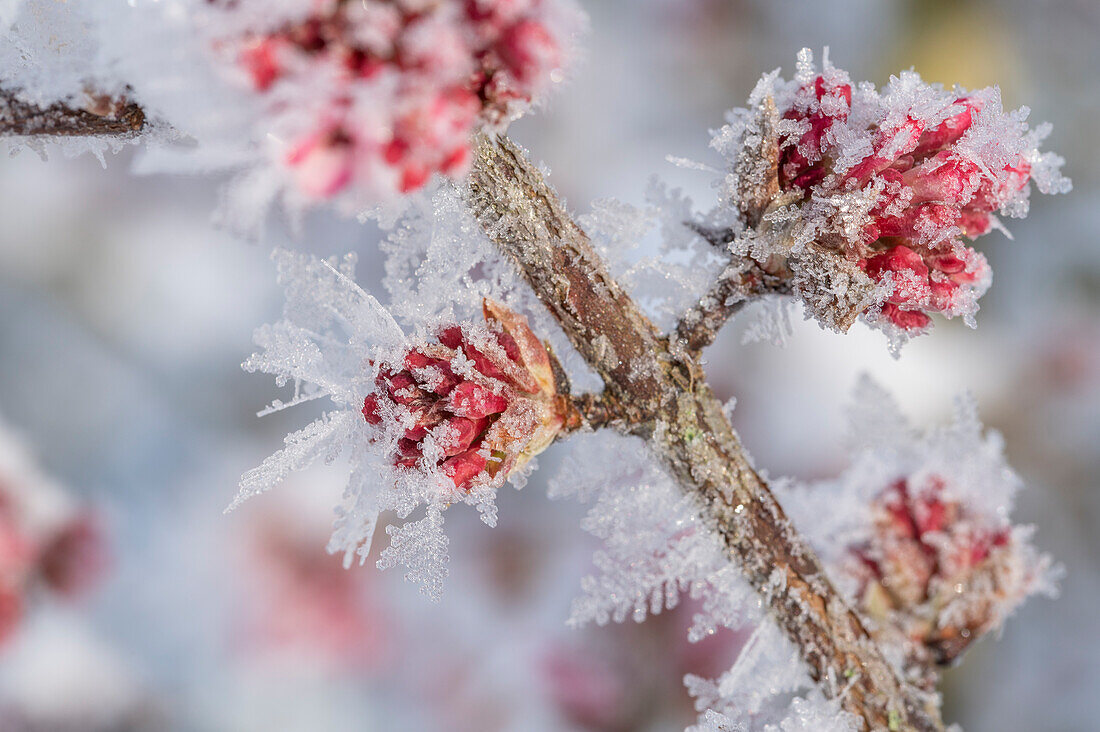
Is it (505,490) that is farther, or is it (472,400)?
(505,490)

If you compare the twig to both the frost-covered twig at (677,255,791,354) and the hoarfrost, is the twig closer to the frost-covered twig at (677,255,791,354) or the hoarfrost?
the frost-covered twig at (677,255,791,354)

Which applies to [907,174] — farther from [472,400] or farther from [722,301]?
[472,400]

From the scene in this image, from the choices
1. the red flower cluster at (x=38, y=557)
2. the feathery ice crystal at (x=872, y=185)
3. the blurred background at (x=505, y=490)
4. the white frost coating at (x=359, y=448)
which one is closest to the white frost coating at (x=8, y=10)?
the white frost coating at (x=359, y=448)

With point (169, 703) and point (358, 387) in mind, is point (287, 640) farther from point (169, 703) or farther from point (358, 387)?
point (358, 387)

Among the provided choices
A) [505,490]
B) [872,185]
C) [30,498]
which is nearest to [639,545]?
[872,185]

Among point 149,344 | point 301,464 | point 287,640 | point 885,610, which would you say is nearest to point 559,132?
point 149,344
